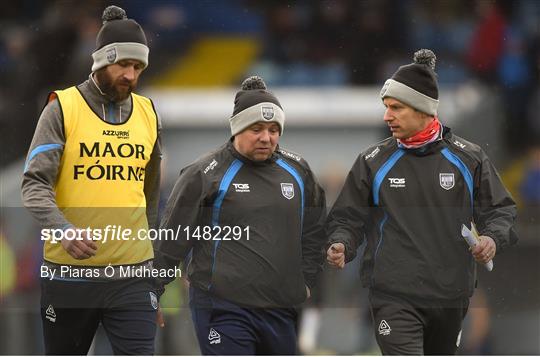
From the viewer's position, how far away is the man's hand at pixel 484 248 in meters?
5.04

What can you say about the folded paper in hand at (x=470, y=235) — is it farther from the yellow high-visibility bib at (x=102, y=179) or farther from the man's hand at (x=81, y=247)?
the man's hand at (x=81, y=247)

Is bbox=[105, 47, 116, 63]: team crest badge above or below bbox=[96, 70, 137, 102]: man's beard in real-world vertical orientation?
above

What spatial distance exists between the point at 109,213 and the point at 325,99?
7.92ft

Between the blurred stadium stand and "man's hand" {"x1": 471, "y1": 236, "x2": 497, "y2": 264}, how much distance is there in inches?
25.5

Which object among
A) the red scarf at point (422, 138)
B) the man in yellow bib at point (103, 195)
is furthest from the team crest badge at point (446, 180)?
Answer: the man in yellow bib at point (103, 195)

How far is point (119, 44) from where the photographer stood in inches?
195

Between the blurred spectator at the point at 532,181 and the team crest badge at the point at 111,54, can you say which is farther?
the blurred spectator at the point at 532,181

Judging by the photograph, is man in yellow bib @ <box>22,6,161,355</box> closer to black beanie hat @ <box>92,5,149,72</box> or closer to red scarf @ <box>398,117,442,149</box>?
black beanie hat @ <box>92,5,149,72</box>

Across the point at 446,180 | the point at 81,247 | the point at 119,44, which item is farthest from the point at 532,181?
the point at 81,247

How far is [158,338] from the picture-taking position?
6438 millimetres

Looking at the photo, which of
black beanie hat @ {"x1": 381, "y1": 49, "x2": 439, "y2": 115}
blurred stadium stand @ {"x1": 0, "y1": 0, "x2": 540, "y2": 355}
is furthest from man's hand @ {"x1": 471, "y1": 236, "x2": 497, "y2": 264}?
Result: blurred stadium stand @ {"x1": 0, "y1": 0, "x2": 540, "y2": 355}

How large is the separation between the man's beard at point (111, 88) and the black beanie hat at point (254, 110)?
454 mm

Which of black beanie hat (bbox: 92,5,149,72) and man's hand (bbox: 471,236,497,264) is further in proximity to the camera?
man's hand (bbox: 471,236,497,264)

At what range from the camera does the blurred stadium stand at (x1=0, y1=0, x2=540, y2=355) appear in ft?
20.2
